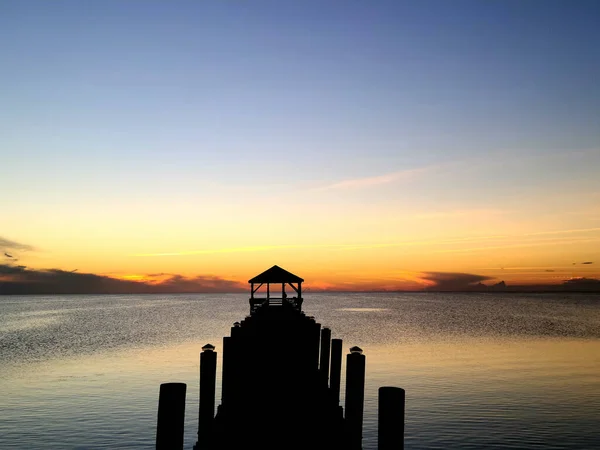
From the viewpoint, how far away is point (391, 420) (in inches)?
336

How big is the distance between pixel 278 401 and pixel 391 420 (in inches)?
196

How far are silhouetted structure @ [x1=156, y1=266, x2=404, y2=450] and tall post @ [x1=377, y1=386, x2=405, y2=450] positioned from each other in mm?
16

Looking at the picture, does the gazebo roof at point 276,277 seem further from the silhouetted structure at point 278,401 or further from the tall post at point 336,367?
the tall post at point 336,367

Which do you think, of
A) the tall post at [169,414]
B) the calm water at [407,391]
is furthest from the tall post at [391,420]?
the calm water at [407,391]

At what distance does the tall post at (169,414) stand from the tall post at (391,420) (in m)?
3.47

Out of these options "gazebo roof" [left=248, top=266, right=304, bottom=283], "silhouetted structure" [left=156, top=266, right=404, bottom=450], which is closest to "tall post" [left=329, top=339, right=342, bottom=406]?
"silhouetted structure" [left=156, top=266, right=404, bottom=450]

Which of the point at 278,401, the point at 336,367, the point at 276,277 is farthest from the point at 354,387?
the point at 276,277

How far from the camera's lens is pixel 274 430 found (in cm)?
1056

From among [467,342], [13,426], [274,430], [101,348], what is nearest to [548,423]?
[274,430]

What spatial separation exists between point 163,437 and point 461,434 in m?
13.8

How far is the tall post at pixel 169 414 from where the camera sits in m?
9.13

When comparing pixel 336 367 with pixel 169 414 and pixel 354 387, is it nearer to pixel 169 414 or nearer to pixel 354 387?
pixel 354 387

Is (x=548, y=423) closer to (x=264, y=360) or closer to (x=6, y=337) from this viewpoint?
(x=264, y=360)

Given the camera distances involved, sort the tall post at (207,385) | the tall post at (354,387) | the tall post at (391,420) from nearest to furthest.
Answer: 1. the tall post at (391,420)
2. the tall post at (354,387)
3. the tall post at (207,385)
